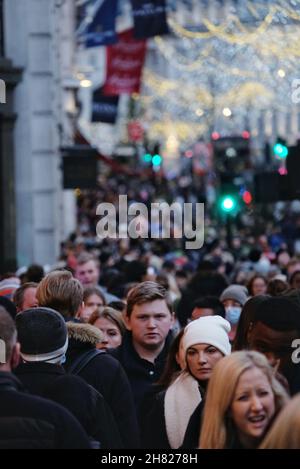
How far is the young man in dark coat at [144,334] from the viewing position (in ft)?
30.3

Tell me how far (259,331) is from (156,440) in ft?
2.54

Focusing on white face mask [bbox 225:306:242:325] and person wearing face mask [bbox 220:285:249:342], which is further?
person wearing face mask [bbox 220:285:249:342]

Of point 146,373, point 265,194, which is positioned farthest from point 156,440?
point 265,194

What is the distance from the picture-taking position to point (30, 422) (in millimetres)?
6137

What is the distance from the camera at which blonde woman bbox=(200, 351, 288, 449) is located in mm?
6090

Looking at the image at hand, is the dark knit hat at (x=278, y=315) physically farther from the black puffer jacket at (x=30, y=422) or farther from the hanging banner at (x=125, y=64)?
the hanging banner at (x=125, y=64)

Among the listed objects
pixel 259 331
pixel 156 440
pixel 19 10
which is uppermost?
pixel 19 10

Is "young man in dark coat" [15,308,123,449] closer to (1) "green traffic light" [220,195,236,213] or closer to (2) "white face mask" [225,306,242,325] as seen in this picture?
(2) "white face mask" [225,306,242,325]

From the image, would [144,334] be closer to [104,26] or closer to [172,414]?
[172,414]

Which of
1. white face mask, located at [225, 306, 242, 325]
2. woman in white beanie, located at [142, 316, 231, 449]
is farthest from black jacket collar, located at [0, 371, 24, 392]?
white face mask, located at [225, 306, 242, 325]

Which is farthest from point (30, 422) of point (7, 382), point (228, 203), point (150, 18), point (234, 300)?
point (228, 203)

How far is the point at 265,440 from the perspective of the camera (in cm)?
562

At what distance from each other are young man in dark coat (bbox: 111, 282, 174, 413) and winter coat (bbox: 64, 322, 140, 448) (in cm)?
96
